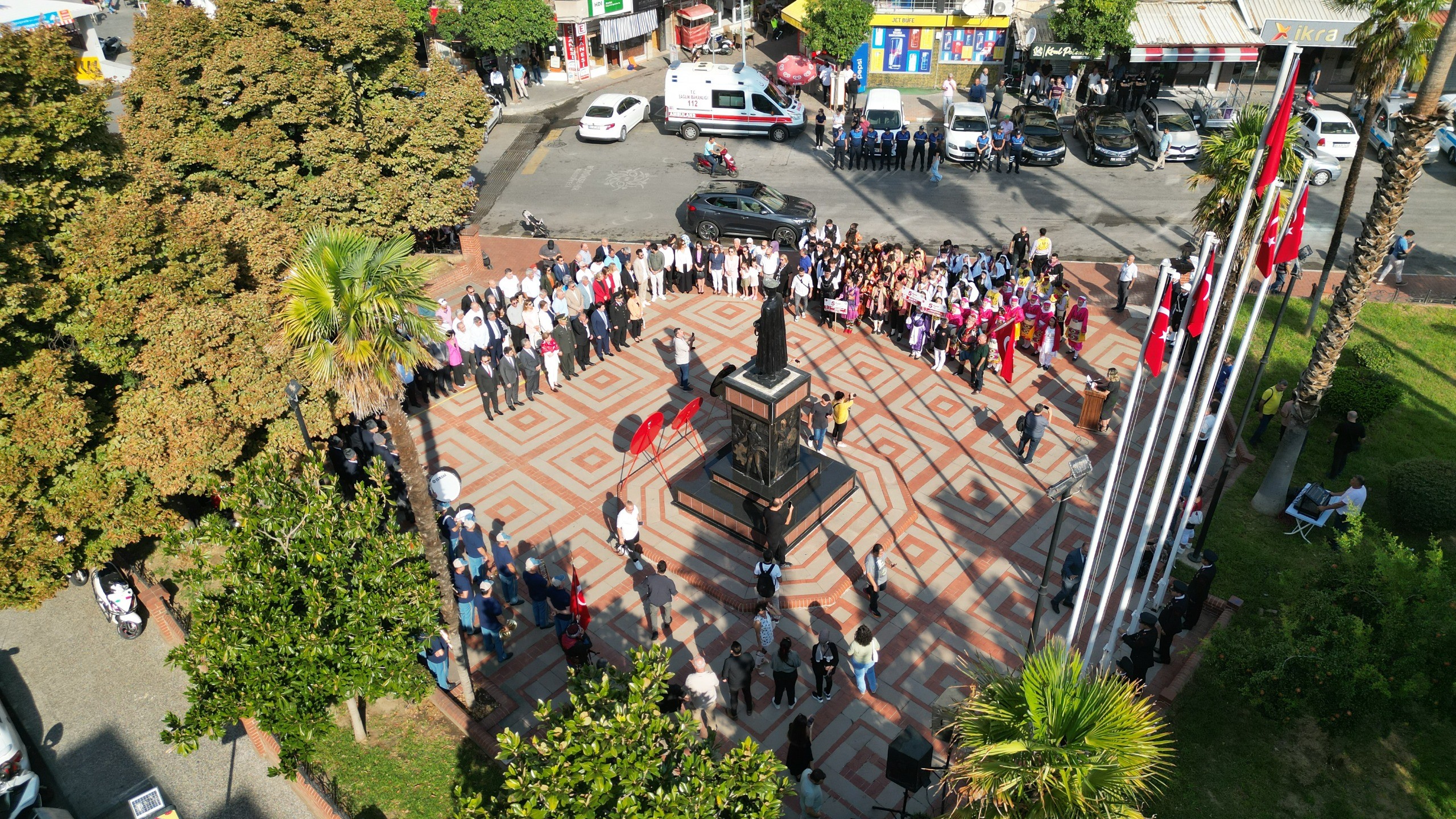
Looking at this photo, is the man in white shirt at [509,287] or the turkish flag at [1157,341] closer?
the turkish flag at [1157,341]

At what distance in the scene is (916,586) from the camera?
52.2ft

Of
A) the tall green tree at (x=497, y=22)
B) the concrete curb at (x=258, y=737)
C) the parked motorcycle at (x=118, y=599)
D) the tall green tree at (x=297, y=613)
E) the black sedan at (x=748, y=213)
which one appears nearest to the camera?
the tall green tree at (x=297, y=613)

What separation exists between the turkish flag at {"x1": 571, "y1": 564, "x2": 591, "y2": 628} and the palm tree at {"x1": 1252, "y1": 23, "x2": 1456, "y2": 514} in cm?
1232

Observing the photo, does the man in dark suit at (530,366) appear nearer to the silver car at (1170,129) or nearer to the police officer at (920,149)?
the police officer at (920,149)

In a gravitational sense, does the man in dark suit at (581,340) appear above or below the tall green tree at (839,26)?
below

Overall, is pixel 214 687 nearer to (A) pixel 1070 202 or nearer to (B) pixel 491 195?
(B) pixel 491 195

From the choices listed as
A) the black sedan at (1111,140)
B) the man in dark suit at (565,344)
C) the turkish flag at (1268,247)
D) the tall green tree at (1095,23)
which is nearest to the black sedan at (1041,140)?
the black sedan at (1111,140)

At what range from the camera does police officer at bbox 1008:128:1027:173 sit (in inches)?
1240

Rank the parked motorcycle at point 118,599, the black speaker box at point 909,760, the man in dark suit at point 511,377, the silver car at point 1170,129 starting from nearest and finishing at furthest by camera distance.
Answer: the black speaker box at point 909,760 → the parked motorcycle at point 118,599 → the man in dark suit at point 511,377 → the silver car at point 1170,129

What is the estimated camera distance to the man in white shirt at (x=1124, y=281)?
2255 cm

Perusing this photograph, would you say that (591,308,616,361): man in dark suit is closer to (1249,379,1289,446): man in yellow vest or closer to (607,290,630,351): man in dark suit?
(607,290,630,351): man in dark suit

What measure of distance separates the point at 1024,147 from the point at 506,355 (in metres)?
20.2

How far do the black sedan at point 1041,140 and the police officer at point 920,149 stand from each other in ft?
10.6

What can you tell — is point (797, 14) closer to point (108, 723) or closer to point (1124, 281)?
point (1124, 281)
